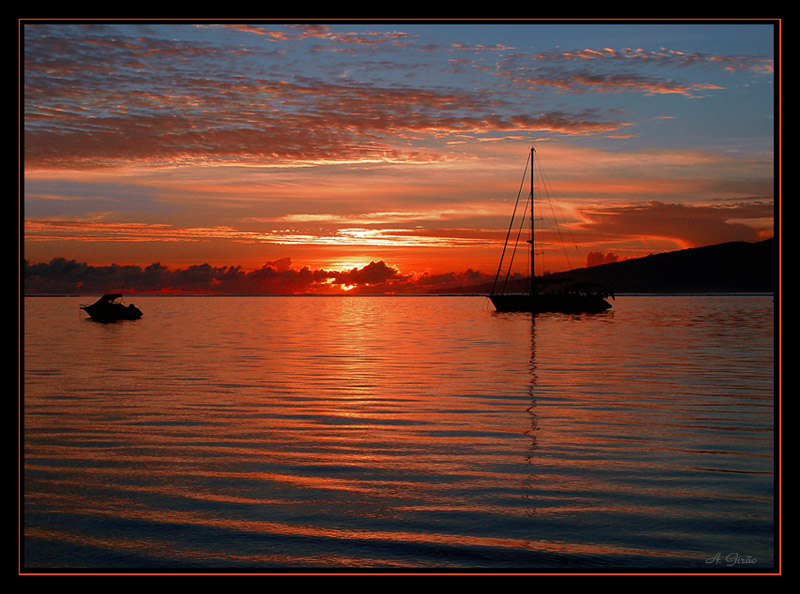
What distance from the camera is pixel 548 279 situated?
105312 mm

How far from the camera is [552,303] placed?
331 feet

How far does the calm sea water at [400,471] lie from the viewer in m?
9.12

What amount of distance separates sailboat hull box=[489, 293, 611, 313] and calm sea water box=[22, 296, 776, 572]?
72.2 m

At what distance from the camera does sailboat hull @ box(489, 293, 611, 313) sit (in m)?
99.9

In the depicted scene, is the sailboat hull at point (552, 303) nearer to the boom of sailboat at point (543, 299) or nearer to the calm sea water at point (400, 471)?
the boom of sailboat at point (543, 299)

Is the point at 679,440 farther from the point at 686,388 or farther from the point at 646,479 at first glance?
the point at 686,388

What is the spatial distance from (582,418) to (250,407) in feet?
31.7

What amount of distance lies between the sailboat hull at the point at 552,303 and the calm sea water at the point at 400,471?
72.2m

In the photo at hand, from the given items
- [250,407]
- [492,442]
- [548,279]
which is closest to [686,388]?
[492,442]

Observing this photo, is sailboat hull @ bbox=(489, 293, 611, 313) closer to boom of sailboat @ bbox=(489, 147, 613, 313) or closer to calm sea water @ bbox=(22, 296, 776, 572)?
boom of sailboat @ bbox=(489, 147, 613, 313)

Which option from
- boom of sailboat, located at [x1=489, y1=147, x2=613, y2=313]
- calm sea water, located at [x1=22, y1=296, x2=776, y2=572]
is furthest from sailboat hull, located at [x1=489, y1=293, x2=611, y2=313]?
calm sea water, located at [x1=22, y1=296, x2=776, y2=572]

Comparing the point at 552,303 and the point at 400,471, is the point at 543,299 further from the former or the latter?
the point at 400,471

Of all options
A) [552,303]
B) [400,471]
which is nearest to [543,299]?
[552,303]
